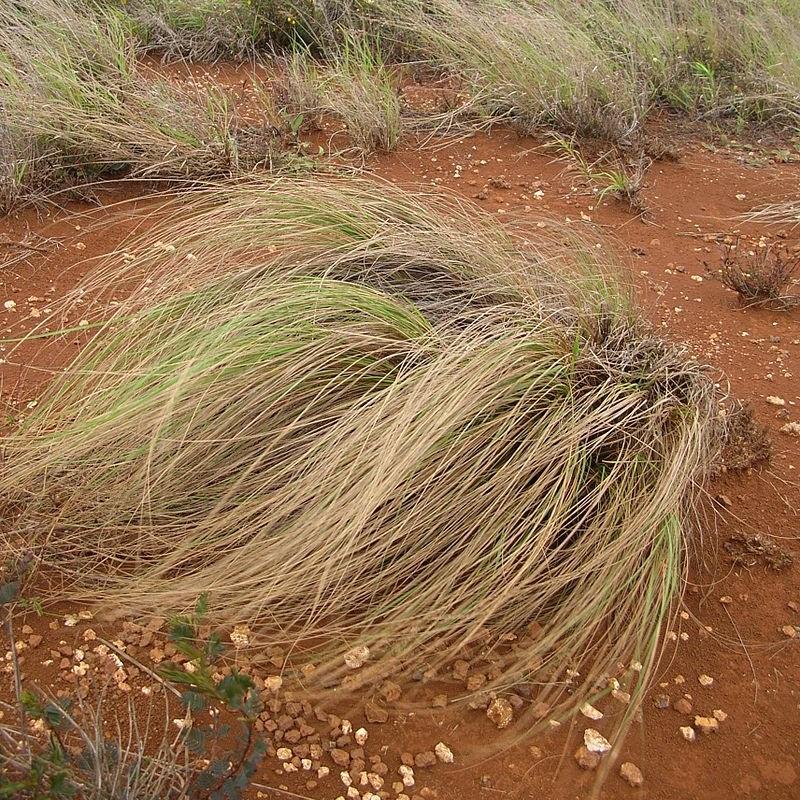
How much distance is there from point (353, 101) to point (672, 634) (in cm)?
296

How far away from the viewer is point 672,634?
1873 millimetres

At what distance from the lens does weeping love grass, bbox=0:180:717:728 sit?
175cm

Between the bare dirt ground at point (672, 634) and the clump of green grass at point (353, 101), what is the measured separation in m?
1.02

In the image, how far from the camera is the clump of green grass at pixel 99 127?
3.38 m

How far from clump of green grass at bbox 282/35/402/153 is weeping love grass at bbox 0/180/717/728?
1.88 meters

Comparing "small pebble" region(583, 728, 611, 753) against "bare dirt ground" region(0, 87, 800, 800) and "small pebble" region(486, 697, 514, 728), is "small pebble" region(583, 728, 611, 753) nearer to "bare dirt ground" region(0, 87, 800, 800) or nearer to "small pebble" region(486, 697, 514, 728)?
"bare dirt ground" region(0, 87, 800, 800)

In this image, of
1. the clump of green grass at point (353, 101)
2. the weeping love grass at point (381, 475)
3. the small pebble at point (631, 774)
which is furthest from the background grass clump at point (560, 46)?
the small pebble at point (631, 774)

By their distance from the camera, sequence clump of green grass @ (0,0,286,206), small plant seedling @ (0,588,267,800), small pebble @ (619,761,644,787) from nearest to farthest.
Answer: small plant seedling @ (0,588,267,800) → small pebble @ (619,761,644,787) → clump of green grass @ (0,0,286,206)

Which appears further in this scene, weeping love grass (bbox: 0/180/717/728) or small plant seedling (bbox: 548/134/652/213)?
small plant seedling (bbox: 548/134/652/213)

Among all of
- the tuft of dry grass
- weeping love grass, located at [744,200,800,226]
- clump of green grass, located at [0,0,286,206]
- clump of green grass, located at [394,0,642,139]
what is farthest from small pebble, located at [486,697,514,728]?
clump of green grass, located at [394,0,642,139]

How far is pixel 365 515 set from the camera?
65.1 inches

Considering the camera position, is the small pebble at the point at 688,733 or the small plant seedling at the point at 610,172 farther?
the small plant seedling at the point at 610,172

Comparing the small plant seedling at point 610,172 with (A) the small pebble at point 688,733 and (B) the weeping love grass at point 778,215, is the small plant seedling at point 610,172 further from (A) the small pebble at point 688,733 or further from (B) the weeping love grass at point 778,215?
(A) the small pebble at point 688,733

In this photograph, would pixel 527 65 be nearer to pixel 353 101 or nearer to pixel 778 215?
pixel 353 101
